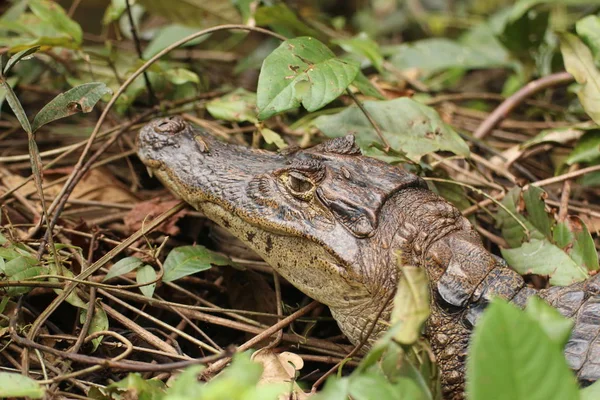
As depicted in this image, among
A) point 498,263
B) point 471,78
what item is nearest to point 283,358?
point 498,263

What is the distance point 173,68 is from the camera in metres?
3.60

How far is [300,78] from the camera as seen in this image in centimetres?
255

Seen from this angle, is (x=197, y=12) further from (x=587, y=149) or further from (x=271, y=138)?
(x=587, y=149)

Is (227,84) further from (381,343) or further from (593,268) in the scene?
(381,343)

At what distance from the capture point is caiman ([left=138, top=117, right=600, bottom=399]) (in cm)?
220

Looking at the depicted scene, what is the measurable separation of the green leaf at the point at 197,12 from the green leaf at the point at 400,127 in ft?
4.49

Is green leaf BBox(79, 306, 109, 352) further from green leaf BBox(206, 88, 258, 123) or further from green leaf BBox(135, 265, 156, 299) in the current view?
green leaf BBox(206, 88, 258, 123)

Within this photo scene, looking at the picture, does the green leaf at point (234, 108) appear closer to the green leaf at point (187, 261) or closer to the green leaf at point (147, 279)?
the green leaf at point (187, 261)

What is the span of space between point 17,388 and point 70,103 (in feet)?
3.94

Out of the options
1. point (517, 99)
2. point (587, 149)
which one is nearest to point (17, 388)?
point (587, 149)

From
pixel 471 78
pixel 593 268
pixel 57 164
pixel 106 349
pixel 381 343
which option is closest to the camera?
pixel 381 343

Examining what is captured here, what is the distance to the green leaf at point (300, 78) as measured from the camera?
8.07 feet

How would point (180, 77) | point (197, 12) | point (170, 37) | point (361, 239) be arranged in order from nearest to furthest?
point (361, 239)
point (180, 77)
point (170, 37)
point (197, 12)

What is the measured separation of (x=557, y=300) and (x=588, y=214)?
3.27 ft
